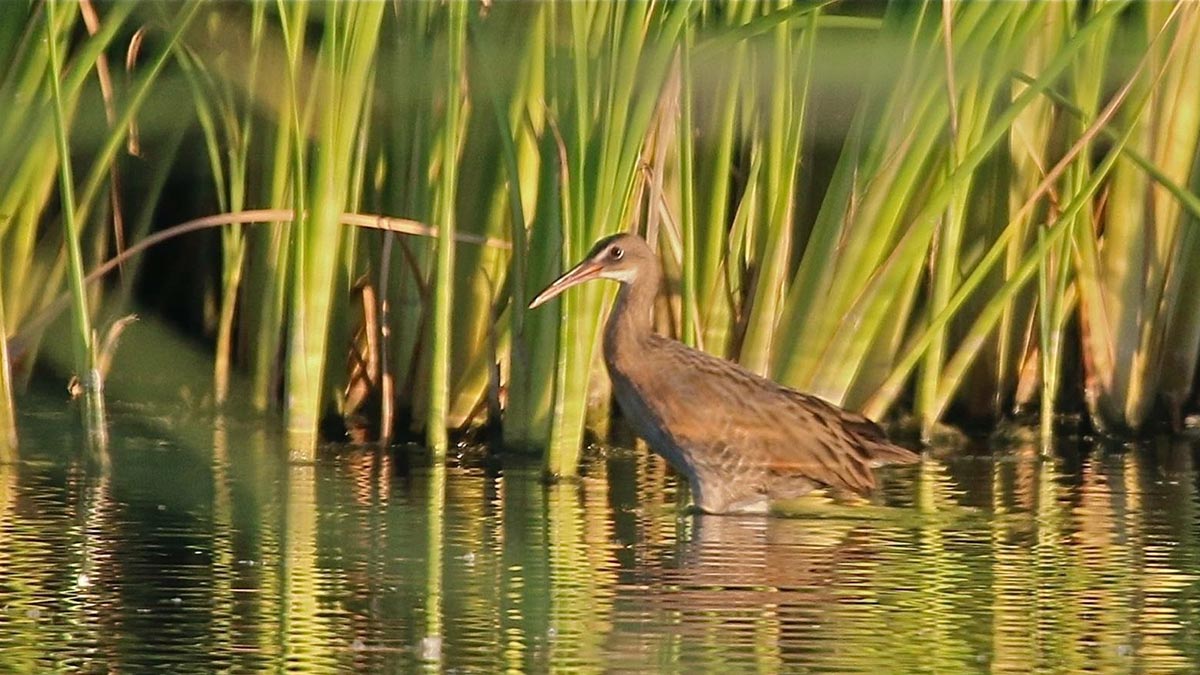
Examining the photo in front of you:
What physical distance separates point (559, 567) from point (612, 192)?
73.3 inches

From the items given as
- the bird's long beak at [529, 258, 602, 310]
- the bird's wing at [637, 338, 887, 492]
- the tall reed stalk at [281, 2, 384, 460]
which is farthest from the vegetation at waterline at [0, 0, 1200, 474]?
the bird's wing at [637, 338, 887, 492]

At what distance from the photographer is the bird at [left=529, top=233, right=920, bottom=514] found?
26.2ft

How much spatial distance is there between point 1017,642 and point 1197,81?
13.9 feet

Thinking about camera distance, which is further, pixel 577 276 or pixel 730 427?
pixel 730 427

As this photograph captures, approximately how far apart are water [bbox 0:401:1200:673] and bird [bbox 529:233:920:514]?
16 cm

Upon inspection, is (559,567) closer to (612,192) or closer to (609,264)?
(609,264)

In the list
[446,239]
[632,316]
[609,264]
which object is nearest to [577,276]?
[609,264]

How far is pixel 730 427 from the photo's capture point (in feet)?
26.5

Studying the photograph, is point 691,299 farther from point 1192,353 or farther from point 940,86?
point 1192,353

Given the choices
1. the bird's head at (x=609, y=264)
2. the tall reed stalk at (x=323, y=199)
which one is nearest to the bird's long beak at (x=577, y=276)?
the bird's head at (x=609, y=264)

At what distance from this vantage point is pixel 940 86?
8266mm

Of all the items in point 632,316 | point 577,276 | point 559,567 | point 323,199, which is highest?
point 323,199

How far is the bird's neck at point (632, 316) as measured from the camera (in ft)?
27.3

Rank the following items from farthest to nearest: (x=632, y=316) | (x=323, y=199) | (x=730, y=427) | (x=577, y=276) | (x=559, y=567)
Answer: (x=632, y=316), (x=323, y=199), (x=730, y=427), (x=577, y=276), (x=559, y=567)
